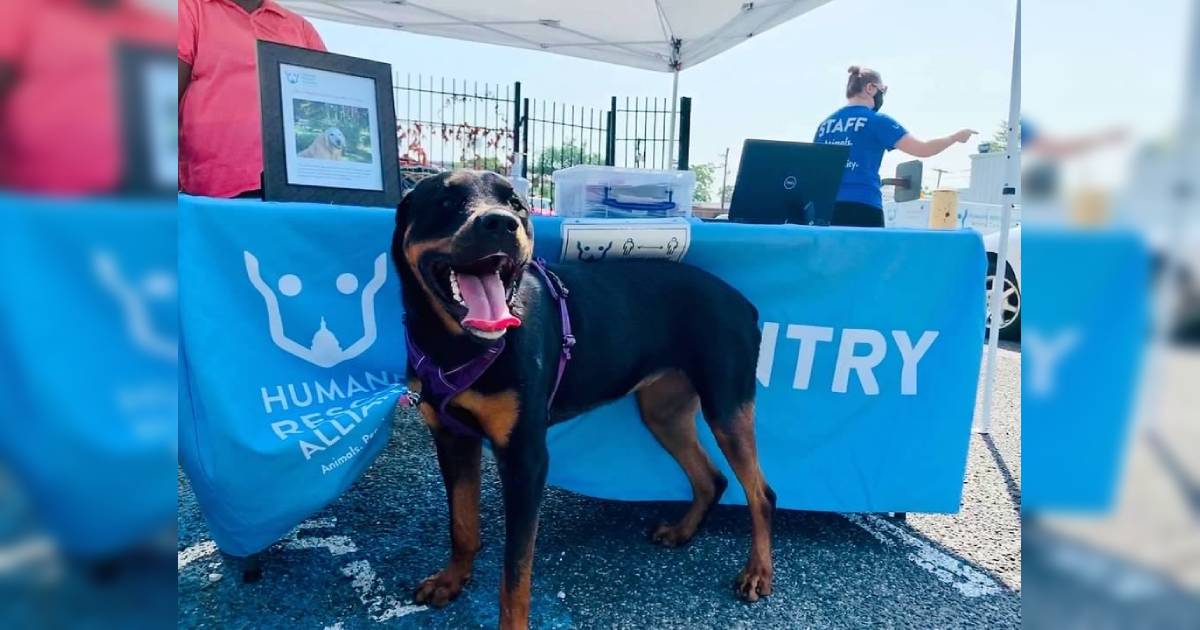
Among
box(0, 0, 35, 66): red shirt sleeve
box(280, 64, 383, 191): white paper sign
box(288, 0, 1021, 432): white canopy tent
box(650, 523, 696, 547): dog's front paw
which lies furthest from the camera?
box(288, 0, 1021, 432): white canopy tent

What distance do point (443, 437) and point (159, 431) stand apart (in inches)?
71.1

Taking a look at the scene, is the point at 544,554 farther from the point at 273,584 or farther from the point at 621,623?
the point at 273,584

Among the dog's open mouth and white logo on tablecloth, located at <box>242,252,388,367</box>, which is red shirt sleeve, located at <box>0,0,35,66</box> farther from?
white logo on tablecloth, located at <box>242,252,388,367</box>

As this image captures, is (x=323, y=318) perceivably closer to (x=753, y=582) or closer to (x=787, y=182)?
(x=753, y=582)

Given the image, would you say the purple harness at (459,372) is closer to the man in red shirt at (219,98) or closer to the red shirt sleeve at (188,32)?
the man in red shirt at (219,98)

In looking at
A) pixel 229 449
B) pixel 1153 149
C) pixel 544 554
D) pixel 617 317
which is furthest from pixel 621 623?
pixel 1153 149

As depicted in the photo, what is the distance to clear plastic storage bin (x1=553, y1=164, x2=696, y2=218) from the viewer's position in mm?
3242

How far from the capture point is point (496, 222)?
1.91 m

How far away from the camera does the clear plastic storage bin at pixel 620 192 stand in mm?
3242

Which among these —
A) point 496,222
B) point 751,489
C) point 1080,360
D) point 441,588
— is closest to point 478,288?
point 496,222

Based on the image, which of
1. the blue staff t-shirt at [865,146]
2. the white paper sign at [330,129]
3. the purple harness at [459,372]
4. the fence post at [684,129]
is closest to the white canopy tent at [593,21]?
the fence post at [684,129]

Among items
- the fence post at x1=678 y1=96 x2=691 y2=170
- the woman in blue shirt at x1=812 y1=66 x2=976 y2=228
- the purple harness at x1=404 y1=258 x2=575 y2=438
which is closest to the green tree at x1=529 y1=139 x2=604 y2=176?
the fence post at x1=678 y1=96 x2=691 y2=170

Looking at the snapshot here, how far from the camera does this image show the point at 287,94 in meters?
2.57

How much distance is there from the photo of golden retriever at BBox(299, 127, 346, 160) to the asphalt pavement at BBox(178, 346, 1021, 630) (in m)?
1.59
